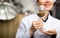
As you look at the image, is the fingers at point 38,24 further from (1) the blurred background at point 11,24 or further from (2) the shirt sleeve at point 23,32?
(1) the blurred background at point 11,24

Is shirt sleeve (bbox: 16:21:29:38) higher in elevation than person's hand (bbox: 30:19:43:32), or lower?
lower

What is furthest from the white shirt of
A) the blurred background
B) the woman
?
the blurred background

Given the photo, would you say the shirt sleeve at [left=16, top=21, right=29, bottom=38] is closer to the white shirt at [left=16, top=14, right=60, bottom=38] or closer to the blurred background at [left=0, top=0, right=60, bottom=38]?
the white shirt at [left=16, top=14, right=60, bottom=38]

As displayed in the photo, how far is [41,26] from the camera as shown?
682mm

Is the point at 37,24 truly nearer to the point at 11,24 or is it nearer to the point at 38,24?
the point at 38,24

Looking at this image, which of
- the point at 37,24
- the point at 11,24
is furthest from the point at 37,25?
the point at 11,24

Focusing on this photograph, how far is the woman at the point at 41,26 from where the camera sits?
688 millimetres

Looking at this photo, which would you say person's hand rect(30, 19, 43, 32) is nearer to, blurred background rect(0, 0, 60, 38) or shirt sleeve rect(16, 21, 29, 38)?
shirt sleeve rect(16, 21, 29, 38)

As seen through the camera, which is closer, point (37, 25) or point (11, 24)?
point (37, 25)

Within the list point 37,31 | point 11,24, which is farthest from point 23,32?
point 11,24

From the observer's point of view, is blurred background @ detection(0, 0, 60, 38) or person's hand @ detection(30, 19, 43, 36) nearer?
person's hand @ detection(30, 19, 43, 36)

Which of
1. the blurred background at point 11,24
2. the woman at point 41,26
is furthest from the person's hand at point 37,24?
the blurred background at point 11,24

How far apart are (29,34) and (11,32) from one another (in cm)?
33

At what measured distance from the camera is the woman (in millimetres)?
688
